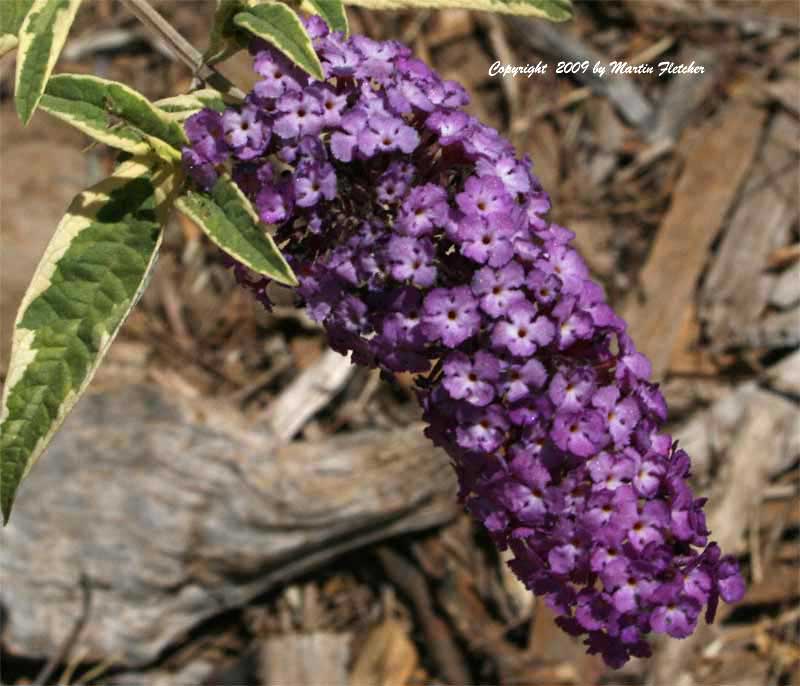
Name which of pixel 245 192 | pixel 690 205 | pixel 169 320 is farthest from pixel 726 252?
pixel 245 192

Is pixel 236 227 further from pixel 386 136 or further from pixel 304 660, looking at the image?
pixel 304 660

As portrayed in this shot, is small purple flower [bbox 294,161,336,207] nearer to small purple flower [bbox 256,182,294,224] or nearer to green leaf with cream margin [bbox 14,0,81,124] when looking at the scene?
small purple flower [bbox 256,182,294,224]


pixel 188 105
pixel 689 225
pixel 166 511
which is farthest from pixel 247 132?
pixel 689 225

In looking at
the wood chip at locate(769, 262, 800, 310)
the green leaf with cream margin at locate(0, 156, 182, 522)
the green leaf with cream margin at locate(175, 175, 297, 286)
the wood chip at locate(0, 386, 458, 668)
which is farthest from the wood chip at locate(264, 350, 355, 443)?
the green leaf with cream margin at locate(175, 175, 297, 286)

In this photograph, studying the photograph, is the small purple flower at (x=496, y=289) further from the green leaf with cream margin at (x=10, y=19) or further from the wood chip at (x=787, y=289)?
the wood chip at (x=787, y=289)

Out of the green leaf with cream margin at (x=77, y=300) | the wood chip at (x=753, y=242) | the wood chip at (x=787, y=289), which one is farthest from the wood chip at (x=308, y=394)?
the green leaf with cream margin at (x=77, y=300)

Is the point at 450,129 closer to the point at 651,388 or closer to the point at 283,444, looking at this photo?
the point at 651,388
